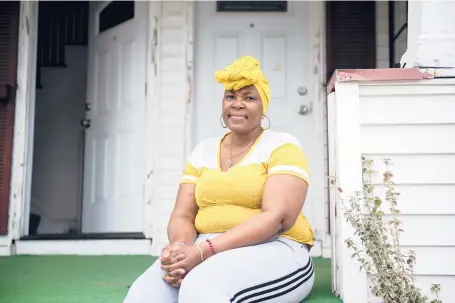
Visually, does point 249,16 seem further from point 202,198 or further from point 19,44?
point 202,198

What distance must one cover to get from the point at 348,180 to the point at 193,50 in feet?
6.65

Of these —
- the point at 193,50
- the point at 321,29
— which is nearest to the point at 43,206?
the point at 193,50

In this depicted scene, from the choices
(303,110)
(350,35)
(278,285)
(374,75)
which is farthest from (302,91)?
(278,285)

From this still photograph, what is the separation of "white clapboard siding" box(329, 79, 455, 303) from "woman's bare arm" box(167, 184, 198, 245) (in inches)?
23.8

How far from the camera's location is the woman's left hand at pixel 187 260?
59.9 inches

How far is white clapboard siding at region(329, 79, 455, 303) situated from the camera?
75.6 inches

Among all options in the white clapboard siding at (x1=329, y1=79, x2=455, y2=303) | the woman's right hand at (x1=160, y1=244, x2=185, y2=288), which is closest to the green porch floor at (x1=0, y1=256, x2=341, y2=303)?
the white clapboard siding at (x1=329, y1=79, x2=455, y2=303)

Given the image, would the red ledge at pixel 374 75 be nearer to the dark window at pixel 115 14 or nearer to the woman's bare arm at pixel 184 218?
the woman's bare arm at pixel 184 218

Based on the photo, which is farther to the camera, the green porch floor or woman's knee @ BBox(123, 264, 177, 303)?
the green porch floor

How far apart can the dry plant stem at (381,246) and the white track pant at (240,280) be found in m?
0.29

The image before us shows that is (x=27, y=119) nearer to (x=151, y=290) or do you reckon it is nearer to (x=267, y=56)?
(x=267, y=56)

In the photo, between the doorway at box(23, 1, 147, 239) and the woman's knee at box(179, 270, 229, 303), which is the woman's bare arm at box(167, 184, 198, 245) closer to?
the woman's knee at box(179, 270, 229, 303)

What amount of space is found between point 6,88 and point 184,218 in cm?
217

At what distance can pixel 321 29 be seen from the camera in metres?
3.50
